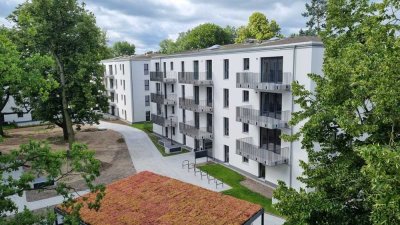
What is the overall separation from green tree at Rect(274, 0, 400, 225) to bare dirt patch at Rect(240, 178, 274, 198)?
36.8ft

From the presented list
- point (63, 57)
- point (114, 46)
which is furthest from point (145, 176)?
point (114, 46)

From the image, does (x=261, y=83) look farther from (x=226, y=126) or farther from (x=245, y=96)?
(x=226, y=126)

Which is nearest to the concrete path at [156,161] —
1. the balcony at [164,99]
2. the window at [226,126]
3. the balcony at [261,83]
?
the window at [226,126]

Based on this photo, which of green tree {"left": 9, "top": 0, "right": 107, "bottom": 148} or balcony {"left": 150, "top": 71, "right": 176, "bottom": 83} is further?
balcony {"left": 150, "top": 71, "right": 176, "bottom": 83}

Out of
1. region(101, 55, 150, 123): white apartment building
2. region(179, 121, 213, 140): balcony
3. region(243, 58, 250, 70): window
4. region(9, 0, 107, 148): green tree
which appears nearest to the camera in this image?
region(243, 58, 250, 70): window

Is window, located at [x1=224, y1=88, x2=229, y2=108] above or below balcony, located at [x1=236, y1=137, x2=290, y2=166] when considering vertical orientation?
above

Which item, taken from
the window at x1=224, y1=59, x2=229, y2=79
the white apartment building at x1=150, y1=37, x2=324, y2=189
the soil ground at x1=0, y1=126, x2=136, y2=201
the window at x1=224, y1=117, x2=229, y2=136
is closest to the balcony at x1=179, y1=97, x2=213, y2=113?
the white apartment building at x1=150, y1=37, x2=324, y2=189

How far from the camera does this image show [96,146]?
36.8 meters

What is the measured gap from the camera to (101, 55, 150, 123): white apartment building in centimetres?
4929

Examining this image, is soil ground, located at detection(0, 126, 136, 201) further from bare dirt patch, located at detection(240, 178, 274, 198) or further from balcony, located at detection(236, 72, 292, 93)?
balcony, located at detection(236, 72, 292, 93)

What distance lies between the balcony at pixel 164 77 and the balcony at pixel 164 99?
1.97 meters

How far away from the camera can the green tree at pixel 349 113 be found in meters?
8.64

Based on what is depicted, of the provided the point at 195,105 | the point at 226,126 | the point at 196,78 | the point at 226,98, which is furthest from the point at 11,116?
the point at 226,98

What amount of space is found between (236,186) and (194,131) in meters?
9.51
